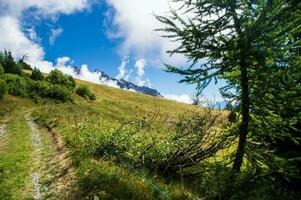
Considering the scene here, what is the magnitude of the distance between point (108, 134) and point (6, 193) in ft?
19.0

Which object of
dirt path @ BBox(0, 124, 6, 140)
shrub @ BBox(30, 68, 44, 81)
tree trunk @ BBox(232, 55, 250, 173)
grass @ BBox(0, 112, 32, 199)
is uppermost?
shrub @ BBox(30, 68, 44, 81)

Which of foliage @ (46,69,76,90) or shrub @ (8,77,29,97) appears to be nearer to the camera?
shrub @ (8,77,29,97)

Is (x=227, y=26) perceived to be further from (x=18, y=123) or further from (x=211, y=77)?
(x=18, y=123)

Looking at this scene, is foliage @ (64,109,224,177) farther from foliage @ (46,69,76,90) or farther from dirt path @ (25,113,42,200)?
foliage @ (46,69,76,90)

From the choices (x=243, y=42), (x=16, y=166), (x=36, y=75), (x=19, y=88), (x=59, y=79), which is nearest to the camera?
(x=243, y=42)

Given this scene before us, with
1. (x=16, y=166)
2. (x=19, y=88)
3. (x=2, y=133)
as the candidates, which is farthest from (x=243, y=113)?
(x=19, y=88)

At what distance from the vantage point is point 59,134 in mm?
27203

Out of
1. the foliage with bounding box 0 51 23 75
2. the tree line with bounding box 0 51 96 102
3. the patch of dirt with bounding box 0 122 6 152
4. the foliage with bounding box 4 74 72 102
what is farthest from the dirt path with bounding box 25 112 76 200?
the foliage with bounding box 0 51 23 75

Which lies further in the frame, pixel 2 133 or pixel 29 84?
pixel 29 84

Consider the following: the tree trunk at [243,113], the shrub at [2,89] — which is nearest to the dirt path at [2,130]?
the shrub at [2,89]

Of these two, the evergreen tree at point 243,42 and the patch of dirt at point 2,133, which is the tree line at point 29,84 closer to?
the patch of dirt at point 2,133

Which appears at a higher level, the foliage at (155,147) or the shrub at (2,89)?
the shrub at (2,89)

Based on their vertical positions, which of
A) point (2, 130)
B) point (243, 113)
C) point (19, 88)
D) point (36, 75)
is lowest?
point (2, 130)

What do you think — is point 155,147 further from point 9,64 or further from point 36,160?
point 9,64
